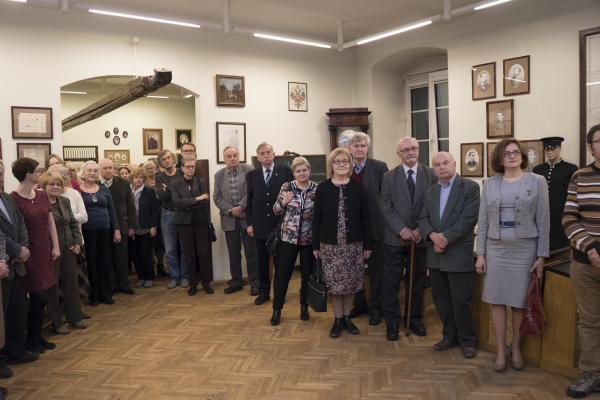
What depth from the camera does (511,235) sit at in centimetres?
349

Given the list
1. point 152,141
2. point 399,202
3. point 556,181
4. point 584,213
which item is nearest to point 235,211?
point 399,202

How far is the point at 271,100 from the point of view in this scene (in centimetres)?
754

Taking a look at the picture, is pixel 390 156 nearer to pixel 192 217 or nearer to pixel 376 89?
pixel 376 89

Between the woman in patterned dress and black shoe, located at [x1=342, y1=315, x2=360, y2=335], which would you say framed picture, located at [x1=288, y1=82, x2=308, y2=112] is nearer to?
the woman in patterned dress

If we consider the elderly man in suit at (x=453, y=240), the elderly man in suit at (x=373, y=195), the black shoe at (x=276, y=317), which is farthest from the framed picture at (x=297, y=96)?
the elderly man in suit at (x=453, y=240)

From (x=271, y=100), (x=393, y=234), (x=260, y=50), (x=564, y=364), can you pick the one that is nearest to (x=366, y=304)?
(x=393, y=234)

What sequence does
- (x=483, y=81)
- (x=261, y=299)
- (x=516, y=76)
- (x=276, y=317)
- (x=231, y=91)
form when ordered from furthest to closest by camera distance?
(x=231, y=91) < (x=483, y=81) < (x=516, y=76) < (x=261, y=299) < (x=276, y=317)

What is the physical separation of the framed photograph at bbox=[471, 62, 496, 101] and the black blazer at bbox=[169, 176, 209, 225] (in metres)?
3.70

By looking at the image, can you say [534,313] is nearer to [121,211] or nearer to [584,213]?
[584,213]

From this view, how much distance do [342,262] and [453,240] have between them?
956 millimetres

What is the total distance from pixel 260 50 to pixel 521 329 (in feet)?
17.5

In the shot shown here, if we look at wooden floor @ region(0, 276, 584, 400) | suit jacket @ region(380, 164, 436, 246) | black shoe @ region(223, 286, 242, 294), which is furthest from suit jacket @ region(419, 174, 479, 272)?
black shoe @ region(223, 286, 242, 294)

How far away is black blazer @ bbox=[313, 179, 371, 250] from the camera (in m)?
4.28

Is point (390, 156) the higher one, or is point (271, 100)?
point (271, 100)
